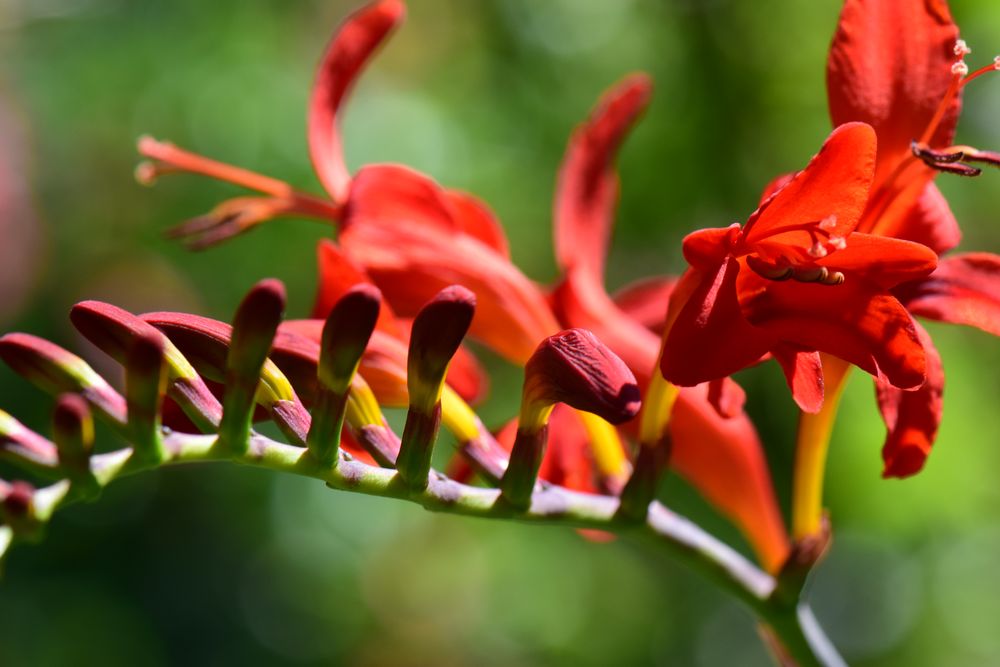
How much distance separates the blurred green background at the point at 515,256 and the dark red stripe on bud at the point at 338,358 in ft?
6.21

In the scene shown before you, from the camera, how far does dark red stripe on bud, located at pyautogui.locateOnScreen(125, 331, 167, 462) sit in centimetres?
77

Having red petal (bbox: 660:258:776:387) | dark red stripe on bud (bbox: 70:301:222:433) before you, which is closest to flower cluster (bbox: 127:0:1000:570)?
red petal (bbox: 660:258:776:387)

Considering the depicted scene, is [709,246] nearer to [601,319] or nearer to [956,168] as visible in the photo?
[956,168]

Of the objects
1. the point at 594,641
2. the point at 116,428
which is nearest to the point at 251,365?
the point at 116,428

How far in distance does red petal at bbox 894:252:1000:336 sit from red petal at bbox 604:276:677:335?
351 mm

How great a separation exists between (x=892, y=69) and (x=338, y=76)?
22.3 inches

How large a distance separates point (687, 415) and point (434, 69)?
254 centimetres

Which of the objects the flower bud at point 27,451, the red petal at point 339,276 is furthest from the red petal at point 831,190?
the flower bud at point 27,451

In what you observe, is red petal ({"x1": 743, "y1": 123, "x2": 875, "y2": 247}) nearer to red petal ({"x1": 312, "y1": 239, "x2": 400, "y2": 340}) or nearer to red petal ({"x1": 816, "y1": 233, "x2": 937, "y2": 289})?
red petal ({"x1": 816, "y1": 233, "x2": 937, "y2": 289})

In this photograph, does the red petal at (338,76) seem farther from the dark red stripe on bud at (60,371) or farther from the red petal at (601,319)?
the dark red stripe on bud at (60,371)

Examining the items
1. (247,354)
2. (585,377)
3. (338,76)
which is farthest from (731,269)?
(338,76)

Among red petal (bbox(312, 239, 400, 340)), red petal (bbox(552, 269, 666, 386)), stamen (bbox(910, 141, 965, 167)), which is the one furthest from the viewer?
red petal (bbox(552, 269, 666, 386))

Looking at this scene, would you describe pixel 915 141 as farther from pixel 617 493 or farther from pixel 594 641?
pixel 594 641

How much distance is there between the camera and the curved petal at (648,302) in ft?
4.38
